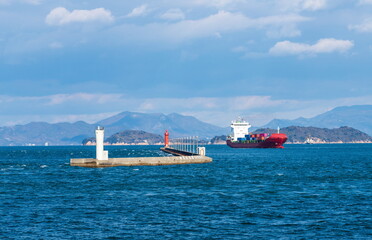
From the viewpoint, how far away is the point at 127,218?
3528 cm

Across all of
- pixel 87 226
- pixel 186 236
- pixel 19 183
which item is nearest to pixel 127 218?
pixel 87 226

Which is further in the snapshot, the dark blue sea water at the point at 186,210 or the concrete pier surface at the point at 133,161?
the concrete pier surface at the point at 133,161

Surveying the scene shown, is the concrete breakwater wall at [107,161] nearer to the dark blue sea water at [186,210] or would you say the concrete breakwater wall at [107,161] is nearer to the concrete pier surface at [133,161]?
the concrete pier surface at [133,161]

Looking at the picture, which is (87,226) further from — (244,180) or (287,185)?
(244,180)

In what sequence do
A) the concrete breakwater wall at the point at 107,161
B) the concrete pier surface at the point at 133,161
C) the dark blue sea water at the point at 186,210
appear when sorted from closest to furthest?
the dark blue sea water at the point at 186,210, the concrete breakwater wall at the point at 107,161, the concrete pier surface at the point at 133,161

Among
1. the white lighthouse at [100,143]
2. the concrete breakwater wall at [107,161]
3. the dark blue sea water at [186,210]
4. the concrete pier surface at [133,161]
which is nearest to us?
the dark blue sea water at [186,210]

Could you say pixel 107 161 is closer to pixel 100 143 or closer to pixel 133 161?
pixel 100 143

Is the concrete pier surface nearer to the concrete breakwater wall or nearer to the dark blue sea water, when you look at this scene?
the concrete breakwater wall

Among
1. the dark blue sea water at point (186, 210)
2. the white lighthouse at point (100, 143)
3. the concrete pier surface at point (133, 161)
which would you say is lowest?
the dark blue sea water at point (186, 210)

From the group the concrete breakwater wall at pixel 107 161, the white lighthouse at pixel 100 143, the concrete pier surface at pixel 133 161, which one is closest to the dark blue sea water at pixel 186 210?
the white lighthouse at pixel 100 143

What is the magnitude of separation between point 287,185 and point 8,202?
1175 inches

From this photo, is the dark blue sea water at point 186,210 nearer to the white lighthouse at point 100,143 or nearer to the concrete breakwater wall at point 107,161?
the white lighthouse at point 100,143

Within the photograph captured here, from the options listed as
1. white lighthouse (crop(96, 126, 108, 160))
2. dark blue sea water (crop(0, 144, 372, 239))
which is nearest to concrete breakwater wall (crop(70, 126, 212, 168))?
white lighthouse (crop(96, 126, 108, 160))

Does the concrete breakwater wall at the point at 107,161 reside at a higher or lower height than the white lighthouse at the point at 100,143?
lower
